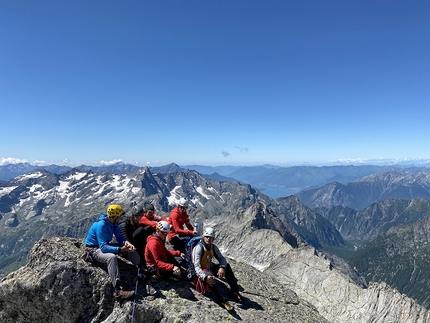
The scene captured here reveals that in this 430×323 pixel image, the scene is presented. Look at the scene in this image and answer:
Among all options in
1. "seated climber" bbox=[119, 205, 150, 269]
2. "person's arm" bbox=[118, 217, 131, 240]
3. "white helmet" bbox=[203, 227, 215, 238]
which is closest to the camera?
"white helmet" bbox=[203, 227, 215, 238]

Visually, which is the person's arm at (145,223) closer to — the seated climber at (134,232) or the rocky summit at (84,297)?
the seated climber at (134,232)

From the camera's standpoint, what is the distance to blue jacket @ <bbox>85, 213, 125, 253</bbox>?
13156 millimetres

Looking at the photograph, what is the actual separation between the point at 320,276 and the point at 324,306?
9.65m

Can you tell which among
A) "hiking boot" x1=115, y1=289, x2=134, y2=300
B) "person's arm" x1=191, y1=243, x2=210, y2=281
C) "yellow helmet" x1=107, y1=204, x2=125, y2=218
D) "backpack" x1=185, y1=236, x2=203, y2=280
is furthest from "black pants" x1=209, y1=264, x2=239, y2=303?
"yellow helmet" x1=107, y1=204, x2=125, y2=218

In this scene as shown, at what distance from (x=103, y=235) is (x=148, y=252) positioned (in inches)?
99.4

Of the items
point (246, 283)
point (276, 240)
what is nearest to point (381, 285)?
point (276, 240)

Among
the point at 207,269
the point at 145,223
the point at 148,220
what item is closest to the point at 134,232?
the point at 145,223

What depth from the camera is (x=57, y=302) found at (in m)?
12.7

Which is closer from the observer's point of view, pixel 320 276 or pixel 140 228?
pixel 140 228

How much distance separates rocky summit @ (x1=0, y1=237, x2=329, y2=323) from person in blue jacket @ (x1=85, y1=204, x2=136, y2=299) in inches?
26.4

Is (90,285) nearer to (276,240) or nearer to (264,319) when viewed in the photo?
(264,319)

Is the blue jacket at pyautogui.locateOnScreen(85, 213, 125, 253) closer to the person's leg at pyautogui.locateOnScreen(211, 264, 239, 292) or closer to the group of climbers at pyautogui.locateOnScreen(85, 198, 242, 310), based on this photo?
the group of climbers at pyautogui.locateOnScreen(85, 198, 242, 310)

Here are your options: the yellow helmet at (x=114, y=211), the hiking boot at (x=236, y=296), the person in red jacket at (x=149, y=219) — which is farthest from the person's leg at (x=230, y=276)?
the yellow helmet at (x=114, y=211)

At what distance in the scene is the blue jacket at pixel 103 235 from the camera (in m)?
13.2
